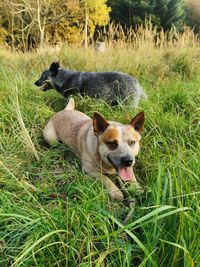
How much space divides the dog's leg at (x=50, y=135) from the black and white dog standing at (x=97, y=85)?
3.34 ft

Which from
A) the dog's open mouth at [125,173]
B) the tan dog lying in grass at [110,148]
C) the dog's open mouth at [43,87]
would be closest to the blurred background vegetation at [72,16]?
the dog's open mouth at [43,87]

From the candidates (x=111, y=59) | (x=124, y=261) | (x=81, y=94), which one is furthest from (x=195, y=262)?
(x=111, y=59)

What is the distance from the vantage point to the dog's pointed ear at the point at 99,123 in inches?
121

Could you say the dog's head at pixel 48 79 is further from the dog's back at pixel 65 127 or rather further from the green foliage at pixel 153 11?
the green foliage at pixel 153 11

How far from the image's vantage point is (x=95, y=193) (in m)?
2.65

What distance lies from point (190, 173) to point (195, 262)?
2.32 feet

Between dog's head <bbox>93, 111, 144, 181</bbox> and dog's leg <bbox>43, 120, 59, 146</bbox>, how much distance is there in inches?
36.1

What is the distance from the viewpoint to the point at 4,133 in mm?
3982

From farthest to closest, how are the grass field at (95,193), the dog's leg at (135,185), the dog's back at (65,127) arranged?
the dog's back at (65,127), the dog's leg at (135,185), the grass field at (95,193)

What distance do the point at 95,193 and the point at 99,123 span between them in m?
0.71

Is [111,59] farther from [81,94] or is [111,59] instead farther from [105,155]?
[105,155]

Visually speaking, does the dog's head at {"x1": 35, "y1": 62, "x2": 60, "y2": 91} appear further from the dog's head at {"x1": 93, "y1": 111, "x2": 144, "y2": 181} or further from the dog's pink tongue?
the dog's pink tongue

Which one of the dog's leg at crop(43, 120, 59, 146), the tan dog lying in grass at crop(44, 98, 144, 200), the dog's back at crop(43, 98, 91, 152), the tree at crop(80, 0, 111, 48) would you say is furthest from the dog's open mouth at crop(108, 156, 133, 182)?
the tree at crop(80, 0, 111, 48)

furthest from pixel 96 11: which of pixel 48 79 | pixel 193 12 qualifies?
pixel 48 79
